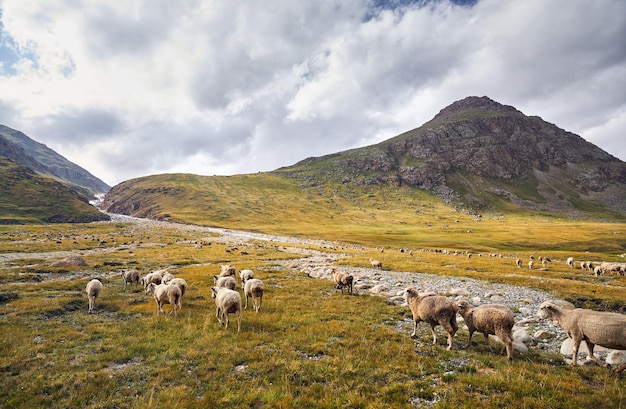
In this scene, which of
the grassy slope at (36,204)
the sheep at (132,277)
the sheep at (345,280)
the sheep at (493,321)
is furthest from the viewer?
the grassy slope at (36,204)

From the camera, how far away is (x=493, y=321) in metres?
13.1

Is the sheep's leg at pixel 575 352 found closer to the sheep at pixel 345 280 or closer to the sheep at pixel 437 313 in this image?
the sheep at pixel 437 313

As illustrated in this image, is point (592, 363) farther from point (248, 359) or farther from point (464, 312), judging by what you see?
point (248, 359)

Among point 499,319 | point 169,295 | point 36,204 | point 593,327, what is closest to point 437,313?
point 499,319

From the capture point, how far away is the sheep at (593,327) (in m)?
11.5

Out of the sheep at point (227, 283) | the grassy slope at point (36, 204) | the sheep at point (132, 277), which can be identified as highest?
the grassy slope at point (36, 204)

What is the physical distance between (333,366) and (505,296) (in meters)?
22.6

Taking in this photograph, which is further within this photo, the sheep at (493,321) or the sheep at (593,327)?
the sheep at (493,321)

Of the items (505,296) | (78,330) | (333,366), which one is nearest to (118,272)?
(78,330)

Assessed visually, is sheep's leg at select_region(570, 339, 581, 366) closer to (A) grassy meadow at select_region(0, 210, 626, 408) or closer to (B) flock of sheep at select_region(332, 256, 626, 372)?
(B) flock of sheep at select_region(332, 256, 626, 372)

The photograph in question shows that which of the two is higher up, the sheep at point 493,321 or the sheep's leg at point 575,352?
the sheep at point 493,321

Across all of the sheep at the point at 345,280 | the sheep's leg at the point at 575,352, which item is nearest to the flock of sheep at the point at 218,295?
the sheep at the point at 345,280

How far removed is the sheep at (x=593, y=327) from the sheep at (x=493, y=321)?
2.64 meters

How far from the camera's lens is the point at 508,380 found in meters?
10.3
